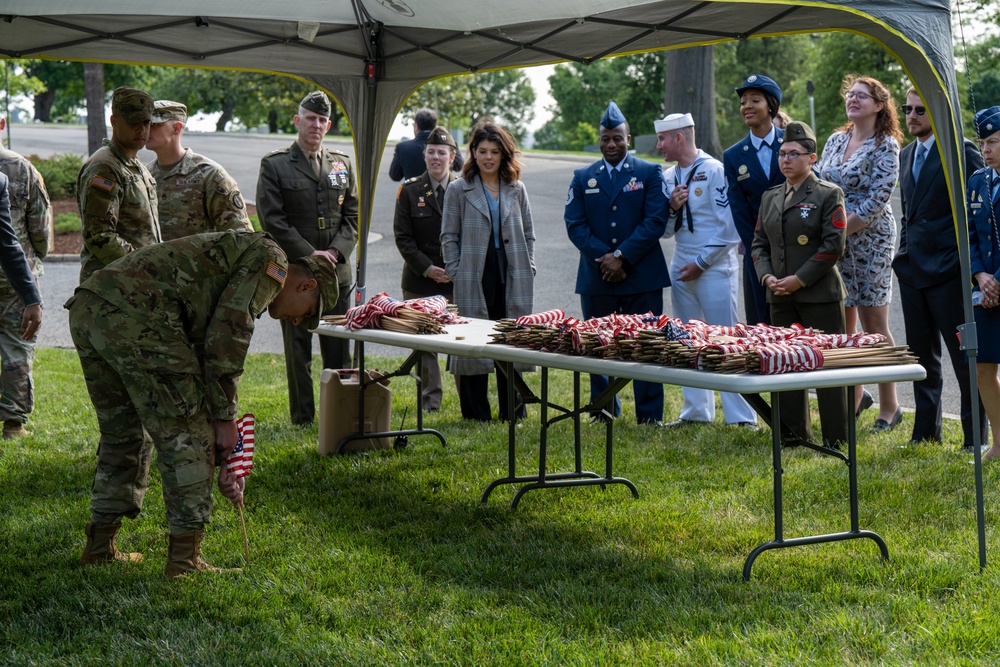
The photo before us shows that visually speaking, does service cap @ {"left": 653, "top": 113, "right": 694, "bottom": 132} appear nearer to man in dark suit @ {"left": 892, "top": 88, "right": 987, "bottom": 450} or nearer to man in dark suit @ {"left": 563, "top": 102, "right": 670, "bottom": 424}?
man in dark suit @ {"left": 563, "top": 102, "right": 670, "bottom": 424}

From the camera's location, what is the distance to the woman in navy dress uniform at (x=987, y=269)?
6113mm

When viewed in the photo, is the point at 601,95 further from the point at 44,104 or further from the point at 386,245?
the point at 386,245

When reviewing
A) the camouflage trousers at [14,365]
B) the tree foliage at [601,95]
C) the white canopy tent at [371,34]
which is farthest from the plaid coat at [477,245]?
the tree foliage at [601,95]

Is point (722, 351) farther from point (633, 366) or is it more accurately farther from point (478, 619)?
point (478, 619)

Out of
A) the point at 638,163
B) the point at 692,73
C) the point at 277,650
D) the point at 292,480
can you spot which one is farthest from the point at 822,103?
the point at 277,650

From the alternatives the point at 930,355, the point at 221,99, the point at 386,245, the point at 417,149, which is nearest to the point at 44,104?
the point at 221,99

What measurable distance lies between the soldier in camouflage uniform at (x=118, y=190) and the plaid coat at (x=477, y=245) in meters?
2.46

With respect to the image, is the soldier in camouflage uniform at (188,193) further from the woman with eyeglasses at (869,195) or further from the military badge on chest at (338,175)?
the woman with eyeglasses at (869,195)

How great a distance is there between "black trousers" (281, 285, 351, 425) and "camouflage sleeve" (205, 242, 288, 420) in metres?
3.44

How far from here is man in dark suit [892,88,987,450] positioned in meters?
6.57

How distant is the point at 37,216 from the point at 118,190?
82.9 inches

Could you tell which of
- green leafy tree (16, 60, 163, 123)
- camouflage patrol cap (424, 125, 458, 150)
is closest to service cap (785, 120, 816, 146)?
camouflage patrol cap (424, 125, 458, 150)

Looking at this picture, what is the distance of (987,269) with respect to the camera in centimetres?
630

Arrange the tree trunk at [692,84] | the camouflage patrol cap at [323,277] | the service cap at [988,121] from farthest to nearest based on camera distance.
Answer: the tree trunk at [692,84]
the service cap at [988,121]
the camouflage patrol cap at [323,277]
